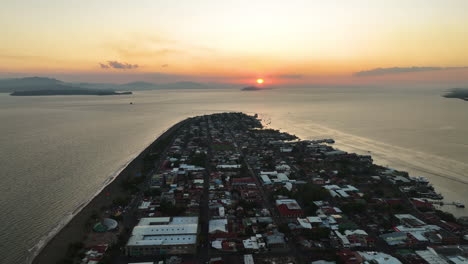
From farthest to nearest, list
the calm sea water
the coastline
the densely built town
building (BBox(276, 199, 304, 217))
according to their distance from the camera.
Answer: the calm sea water → building (BBox(276, 199, 304, 217)) → the coastline → the densely built town

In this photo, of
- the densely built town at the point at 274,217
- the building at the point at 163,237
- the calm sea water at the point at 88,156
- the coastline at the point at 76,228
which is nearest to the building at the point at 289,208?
the densely built town at the point at 274,217

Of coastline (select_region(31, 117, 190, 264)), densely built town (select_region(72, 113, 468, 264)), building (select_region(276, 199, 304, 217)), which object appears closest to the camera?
densely built town (select_region(72, 113, 468, 264))

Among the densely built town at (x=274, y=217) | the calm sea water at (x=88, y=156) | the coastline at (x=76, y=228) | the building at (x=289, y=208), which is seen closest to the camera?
the densely built town at (x=274, y=217)

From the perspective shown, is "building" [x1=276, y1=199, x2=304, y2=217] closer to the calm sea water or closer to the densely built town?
the densely built town

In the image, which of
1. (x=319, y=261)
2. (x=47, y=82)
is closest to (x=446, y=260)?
(x=319, y=261)

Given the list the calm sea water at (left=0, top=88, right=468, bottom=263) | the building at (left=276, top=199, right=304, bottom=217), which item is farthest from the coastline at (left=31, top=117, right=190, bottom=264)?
the building at (left=276, top=199, right=304, bottom=217)

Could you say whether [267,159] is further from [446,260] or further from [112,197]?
[446,260]

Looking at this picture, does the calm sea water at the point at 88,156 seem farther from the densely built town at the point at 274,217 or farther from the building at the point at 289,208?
the building at the point at 289,208
